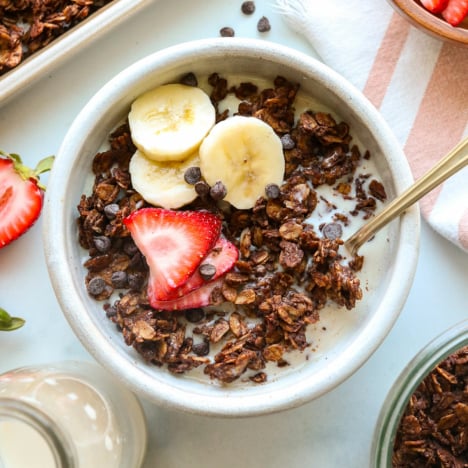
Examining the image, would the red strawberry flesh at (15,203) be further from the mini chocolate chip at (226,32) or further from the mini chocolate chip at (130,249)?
the mini chocolate chip at (226,32)

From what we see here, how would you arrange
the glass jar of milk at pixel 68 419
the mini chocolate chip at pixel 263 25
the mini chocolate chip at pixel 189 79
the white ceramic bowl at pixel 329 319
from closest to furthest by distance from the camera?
the glass jar of milk at pixel 68 419, the white ceramic bowl at pixel 329 319, the mini chocolate chip at pixel 189 79, the mini chocolate chip at pixel 263 25

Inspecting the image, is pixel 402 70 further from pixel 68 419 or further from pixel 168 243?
pixel 68 419

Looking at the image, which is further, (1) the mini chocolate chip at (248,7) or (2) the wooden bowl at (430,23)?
(1) the mini chocolate chip at (248,7)

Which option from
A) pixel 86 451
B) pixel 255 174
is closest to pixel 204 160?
pixel 255 174

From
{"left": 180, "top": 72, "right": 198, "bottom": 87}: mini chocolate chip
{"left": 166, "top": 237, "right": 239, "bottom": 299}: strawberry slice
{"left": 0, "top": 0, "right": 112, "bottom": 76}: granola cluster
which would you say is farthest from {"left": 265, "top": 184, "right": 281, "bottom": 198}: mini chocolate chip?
{"left": 0, "top": 0, "right": 112, "bottom": 76}: granola cluster

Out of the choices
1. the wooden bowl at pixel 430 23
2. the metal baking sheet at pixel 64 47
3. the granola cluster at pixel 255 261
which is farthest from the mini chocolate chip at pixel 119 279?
the wooden bowl at pixel 430 23

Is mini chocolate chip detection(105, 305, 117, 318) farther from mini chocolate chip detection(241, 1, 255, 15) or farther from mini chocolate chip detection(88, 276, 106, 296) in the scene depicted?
mini chocolate chip detection(241, 1, 255, 15)

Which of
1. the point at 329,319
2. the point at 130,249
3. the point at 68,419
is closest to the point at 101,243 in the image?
the point at 130,249

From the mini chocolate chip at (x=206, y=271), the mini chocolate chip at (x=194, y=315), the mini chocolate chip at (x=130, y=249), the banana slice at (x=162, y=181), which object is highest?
the banana slice at (x=162, y=181)
